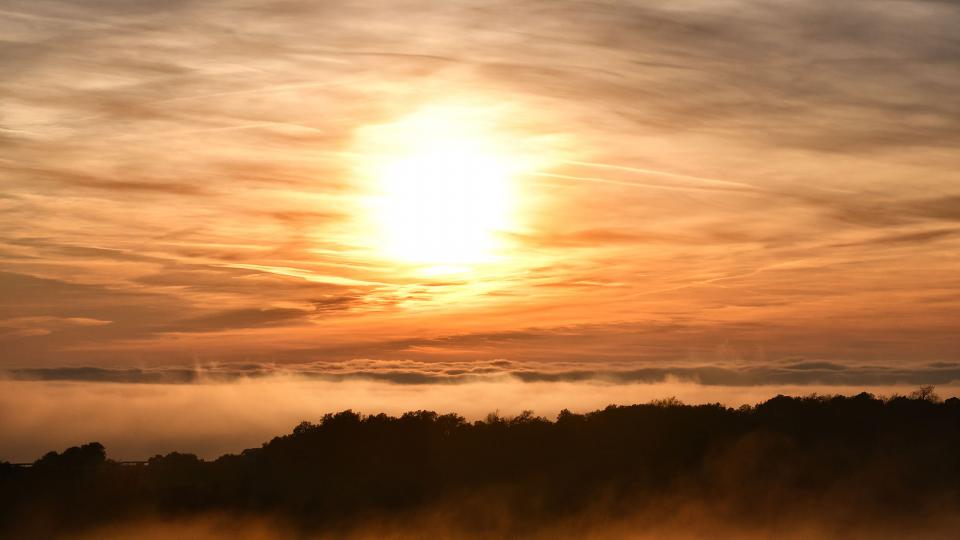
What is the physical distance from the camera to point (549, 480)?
6056 cm

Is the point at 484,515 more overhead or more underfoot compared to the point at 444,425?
more underfoot

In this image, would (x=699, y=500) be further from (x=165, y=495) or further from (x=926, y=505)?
(x=165, y=495)

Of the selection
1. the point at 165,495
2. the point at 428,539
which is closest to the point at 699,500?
the point at 428,539

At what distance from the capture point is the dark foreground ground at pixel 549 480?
57.1 meters

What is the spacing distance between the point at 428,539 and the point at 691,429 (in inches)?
552

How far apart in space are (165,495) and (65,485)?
5033 millimetres

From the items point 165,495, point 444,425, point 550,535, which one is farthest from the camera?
point 444,425

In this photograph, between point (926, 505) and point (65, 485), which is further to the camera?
point (65, 485)

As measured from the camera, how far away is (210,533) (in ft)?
187

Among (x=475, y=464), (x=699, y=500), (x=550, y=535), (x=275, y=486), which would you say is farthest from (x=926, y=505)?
(x=275, y=486)

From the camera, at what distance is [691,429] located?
209 feet

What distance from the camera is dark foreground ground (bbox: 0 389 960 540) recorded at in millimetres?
57094

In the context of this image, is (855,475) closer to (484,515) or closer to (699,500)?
(699,500)

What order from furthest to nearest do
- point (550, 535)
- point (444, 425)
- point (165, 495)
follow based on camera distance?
1. point (444, 425)
2. point (165, 495)
3. point (550, 535)
